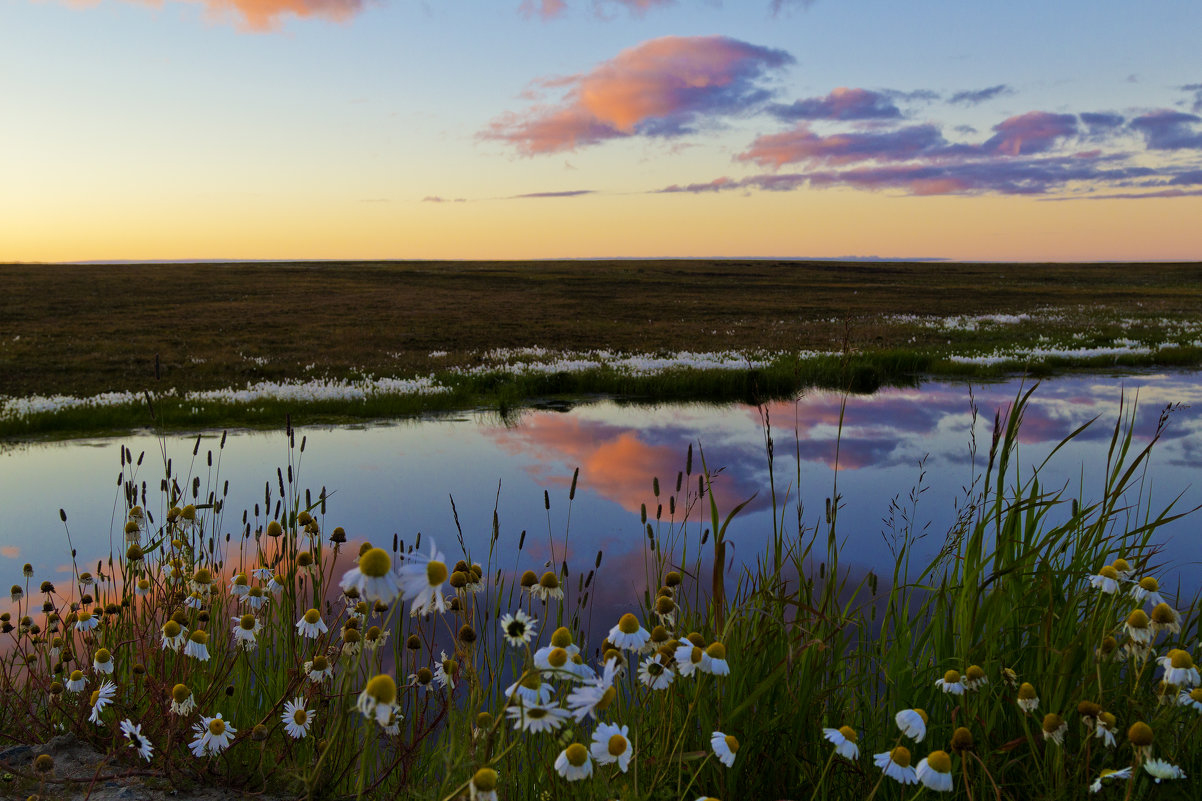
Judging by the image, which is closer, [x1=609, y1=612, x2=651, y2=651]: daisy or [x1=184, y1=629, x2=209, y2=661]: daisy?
[x1=609, y1=612, x2=651, y2=651]: daisy

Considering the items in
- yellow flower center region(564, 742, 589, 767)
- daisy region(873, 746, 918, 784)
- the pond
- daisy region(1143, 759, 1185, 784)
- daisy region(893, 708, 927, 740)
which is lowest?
the pond

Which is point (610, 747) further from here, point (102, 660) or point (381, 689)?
point (102, 660)

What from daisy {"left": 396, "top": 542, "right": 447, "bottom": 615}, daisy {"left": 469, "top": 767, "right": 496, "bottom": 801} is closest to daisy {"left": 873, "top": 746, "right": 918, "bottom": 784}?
daisy {"left": 469, "top": 767, "right": 496, "bottom": 801}

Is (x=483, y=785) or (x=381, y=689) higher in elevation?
(x=381, y=689)

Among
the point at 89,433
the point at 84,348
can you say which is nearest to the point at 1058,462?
the point at 89,433

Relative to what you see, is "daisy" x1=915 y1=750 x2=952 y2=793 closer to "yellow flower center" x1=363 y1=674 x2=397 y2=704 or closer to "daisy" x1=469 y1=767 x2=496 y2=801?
"daisy" x1=469 y1=767 x2=496 y2=801

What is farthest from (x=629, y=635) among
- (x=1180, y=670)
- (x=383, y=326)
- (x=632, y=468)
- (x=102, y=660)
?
(x=383, y=326)

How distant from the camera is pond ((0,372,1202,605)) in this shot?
7.78 m

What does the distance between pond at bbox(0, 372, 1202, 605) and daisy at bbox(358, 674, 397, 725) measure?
11.8 ft

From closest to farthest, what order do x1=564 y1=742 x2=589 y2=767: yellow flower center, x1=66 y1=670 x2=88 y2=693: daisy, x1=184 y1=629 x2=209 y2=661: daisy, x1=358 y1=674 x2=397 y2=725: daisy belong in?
1. x1=358 y1=674 x2=397 y2=725: daisy
2. x1=564 y1=742 x2=589 y2=767: yellow flower center
3. x1=184 y1=629 x2=209 y2=661: daisy
4. x1=66 y1=670 x2=88 y2=693: daisy

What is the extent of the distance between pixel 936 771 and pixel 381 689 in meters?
1.54

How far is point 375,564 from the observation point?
1.70m

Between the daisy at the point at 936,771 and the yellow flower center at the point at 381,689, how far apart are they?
56.0 inches

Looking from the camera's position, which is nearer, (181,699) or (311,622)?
(181,699)
